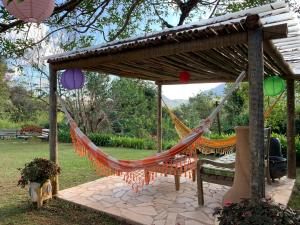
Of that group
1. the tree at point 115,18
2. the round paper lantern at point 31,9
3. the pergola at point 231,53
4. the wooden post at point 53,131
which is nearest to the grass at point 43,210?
the wooden post at point 53,131

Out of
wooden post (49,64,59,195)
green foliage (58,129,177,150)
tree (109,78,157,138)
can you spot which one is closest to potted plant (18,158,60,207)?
wooden post (49,64,59,195)

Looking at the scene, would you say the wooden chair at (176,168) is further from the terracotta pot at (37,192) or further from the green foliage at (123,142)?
the green foliage at (123,142)

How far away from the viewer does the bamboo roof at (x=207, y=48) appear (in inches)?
101

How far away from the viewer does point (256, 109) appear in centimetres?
244

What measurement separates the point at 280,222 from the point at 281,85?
3363mm

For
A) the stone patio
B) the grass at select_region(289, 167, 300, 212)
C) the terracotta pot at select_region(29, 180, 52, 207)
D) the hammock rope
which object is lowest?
the grass at select_region(289, 167, 300, 212)

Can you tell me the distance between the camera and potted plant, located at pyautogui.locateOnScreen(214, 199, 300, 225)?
1948 mm

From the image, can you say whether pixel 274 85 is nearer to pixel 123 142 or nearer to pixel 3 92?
pixel 123 142

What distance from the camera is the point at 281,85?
191 inches

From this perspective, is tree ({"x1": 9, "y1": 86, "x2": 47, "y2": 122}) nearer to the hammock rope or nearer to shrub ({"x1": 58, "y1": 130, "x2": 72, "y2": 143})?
shrub ({"x1": 58, "y1": 130, "x2": 72, "y2": 143})

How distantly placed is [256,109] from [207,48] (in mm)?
728

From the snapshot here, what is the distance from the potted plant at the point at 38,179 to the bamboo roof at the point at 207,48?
1.38 metres

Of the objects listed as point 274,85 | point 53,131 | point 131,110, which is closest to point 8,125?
point 131,110

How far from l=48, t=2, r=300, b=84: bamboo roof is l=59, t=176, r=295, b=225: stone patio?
1798 mm
